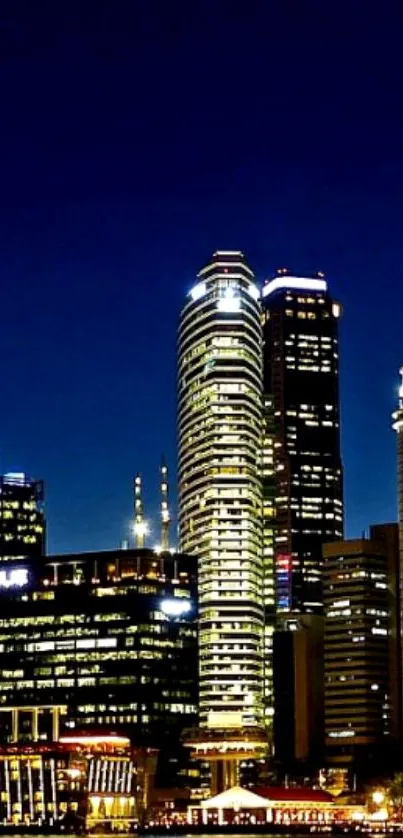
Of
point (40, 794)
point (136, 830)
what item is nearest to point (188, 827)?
point (136, 830)

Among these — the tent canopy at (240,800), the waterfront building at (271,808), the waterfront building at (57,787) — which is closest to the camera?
the tent canopy at (240,800)

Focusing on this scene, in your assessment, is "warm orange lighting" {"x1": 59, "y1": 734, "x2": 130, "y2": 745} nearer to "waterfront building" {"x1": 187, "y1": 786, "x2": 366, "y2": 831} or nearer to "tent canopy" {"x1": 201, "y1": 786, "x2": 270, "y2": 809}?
"waterfront building" {"x1": 187, "y1": 786, "x2": 366, "y2": 831}

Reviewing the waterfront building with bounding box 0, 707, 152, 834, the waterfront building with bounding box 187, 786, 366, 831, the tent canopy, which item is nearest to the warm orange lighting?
the waterfront building with bounding box 0, 707, 152, 834

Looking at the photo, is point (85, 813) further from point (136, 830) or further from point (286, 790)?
point (286, 790)

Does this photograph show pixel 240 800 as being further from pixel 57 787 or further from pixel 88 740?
pixel 88 740

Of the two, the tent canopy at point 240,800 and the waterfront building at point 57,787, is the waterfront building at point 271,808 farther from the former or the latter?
the waterfront building at point 57,787

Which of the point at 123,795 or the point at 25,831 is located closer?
the point at 25,831

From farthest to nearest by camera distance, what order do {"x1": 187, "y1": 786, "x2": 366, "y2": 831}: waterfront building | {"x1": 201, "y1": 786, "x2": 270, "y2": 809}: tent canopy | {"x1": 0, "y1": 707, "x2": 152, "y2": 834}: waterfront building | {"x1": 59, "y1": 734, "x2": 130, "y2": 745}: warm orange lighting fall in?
1. {"x1": 59, "y1": 734, "x2": 130, "y2": 745}: warm orange lighting
2. {"x1": 0, "y1": 707, "x2": 152, "y2": 834}: waterfront building
3. {"x1": 187, "y1": 786, "x2": 366, "y2": 831}: waterfront building
4. {"x1": 201, "y1": 786, "x2": 270, "y2": 809}: tent canopy

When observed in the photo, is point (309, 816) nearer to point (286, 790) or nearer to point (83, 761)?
point (286, 790)

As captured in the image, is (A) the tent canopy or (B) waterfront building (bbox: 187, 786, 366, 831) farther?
(B) waterfront building (bbox: 187, 786, 366, 831)

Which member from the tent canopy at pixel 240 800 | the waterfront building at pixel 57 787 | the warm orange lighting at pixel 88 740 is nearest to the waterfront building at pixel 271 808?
the tent canopy at pixel 240 800

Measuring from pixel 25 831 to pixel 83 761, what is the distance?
1124 centimetres

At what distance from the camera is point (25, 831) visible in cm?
18288

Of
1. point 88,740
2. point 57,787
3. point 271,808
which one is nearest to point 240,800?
point 271,808
